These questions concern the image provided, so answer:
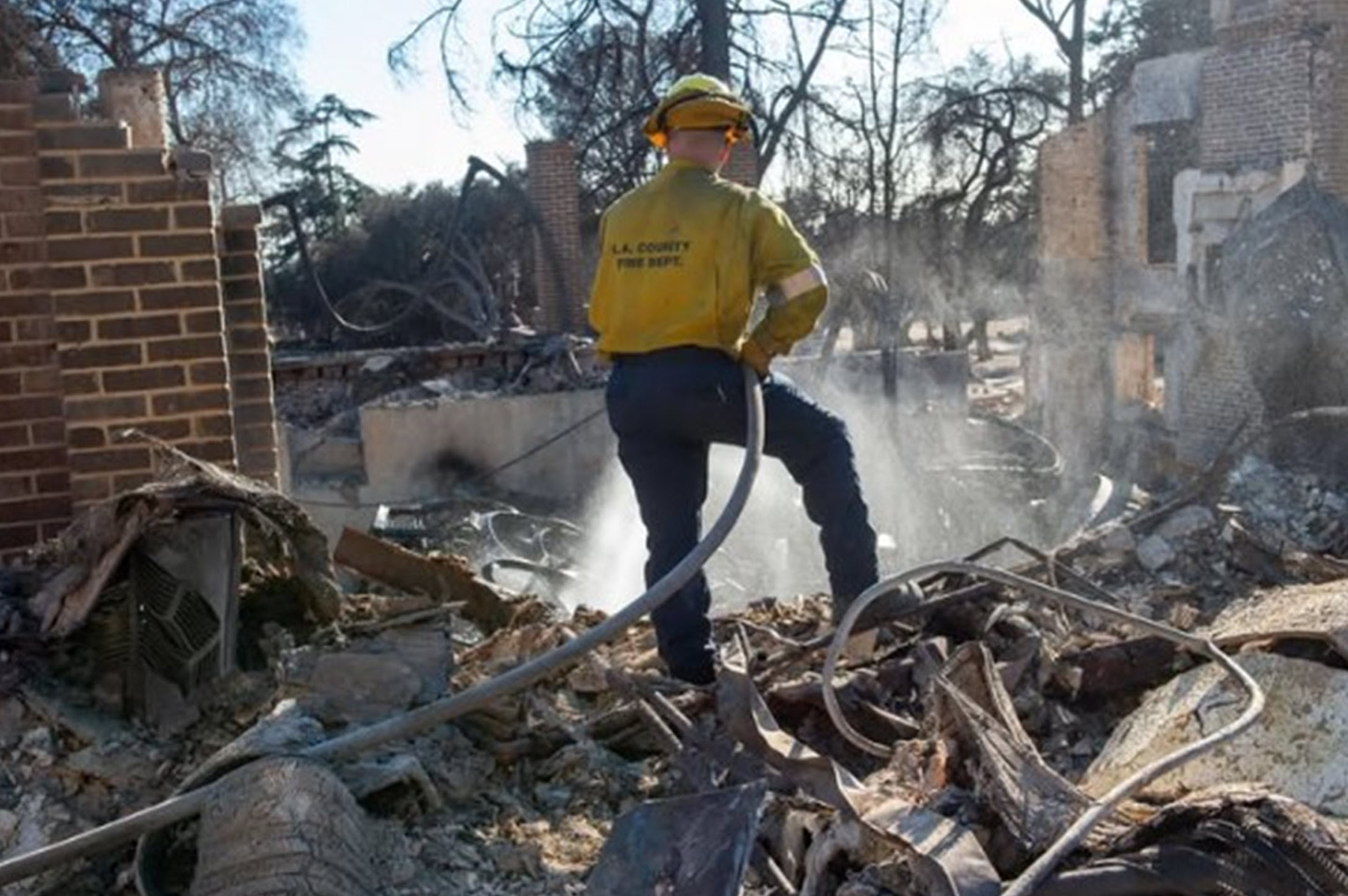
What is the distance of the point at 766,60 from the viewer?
76.3 ft

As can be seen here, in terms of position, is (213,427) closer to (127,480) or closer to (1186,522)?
(127,480)

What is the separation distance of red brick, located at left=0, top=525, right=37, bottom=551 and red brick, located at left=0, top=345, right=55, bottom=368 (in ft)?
1.61

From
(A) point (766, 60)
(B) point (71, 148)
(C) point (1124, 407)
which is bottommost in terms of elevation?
(C) point (1124, 407)

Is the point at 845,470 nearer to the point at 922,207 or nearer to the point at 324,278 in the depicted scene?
the point at 922,207

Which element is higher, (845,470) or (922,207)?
(922,207)

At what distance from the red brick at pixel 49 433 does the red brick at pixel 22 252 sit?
514mm

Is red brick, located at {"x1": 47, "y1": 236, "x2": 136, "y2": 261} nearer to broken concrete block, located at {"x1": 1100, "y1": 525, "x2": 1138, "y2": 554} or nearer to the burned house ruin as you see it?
broken concrete block, located at {"x1": 1100, "y1": 525, "x2": 1138, "y2": 554}

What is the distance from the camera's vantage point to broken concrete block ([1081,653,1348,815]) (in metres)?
3.27

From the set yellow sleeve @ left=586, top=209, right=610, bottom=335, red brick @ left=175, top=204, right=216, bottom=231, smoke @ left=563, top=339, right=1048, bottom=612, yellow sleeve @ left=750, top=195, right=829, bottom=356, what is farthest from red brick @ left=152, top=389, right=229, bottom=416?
smoke @ left=563, top=339, right=1048, bottom=612

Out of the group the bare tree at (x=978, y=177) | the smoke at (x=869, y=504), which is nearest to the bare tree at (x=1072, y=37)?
the bare tree at (x=978, y=177)

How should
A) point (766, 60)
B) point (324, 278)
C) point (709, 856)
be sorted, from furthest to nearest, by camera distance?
1. point (324, 278)
2. point (766, 60)
3. point (709, 856)

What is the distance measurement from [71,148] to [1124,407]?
18584 millimetres

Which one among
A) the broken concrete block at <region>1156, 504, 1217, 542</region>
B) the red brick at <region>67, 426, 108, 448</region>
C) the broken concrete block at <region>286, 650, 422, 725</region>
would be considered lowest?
the broken concrete block at <region>1156, 504, 1217, 542</region>

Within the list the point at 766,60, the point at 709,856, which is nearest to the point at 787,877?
the point at 709,856
